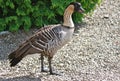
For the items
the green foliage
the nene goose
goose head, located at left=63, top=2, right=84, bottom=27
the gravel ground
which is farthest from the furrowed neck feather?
the green foliage

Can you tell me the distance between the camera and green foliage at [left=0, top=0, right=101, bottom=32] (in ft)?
25.0

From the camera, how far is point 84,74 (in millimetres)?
6215

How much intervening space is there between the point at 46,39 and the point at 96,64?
3.93 ft

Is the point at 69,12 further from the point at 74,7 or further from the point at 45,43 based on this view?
the point at 45,43

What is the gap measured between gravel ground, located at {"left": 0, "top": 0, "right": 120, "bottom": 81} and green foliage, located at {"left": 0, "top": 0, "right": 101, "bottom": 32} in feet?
0.64

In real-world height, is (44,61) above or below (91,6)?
below

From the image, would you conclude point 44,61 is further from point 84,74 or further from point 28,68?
point 84,74

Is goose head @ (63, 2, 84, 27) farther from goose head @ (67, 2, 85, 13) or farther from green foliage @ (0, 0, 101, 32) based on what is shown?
green foliage @ (0, 0, 101, 32)

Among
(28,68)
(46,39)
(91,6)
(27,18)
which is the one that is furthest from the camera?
(91,6)

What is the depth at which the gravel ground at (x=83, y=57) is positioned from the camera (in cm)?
613

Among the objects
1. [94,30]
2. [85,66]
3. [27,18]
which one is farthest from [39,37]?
[94,30]

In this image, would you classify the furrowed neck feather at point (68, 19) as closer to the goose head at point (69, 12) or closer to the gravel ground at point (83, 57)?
the goose head at point (69, 12)

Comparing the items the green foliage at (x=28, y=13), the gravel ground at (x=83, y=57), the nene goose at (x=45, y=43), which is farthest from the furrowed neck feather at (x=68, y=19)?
the green foliage at (x=28, y=13)

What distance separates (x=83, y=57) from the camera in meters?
6.84
